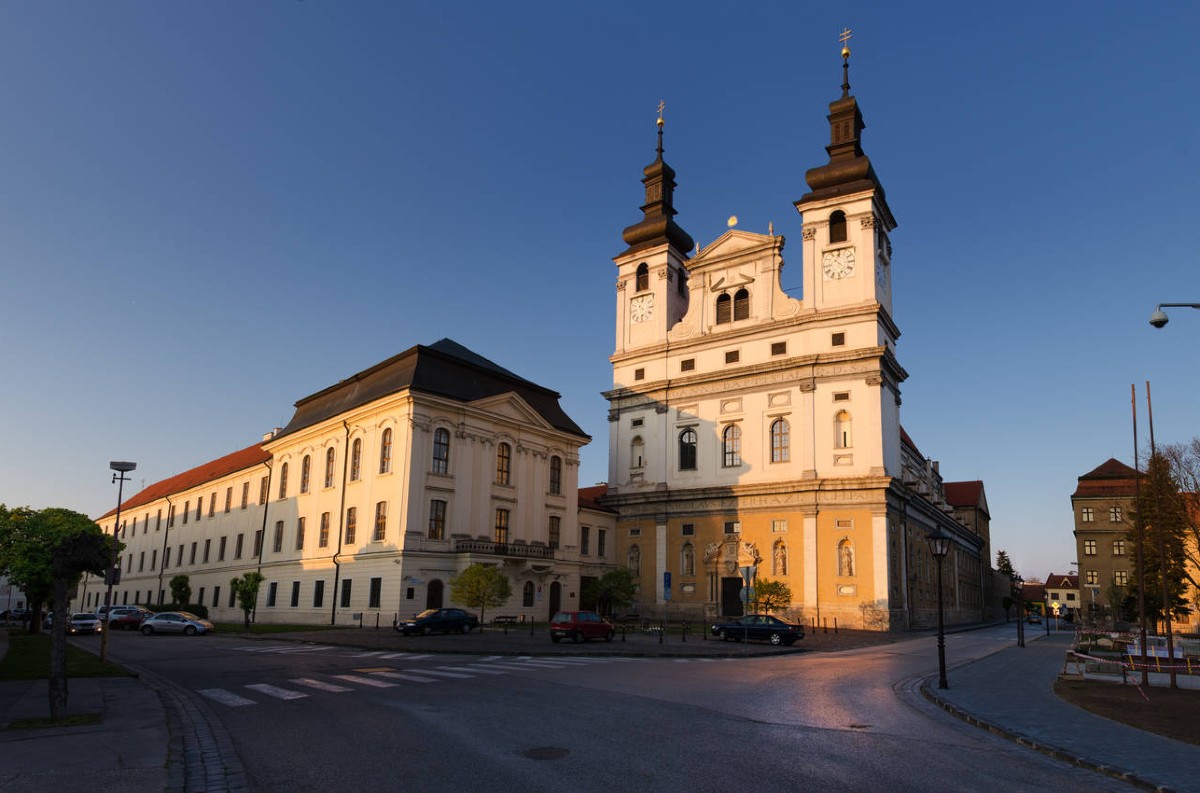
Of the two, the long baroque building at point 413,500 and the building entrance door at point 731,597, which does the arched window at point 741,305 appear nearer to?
the long baroque building at point 413,500

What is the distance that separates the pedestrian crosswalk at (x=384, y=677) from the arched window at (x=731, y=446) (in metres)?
32.4

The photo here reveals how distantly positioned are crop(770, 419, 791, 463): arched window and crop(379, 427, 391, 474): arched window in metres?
25.7

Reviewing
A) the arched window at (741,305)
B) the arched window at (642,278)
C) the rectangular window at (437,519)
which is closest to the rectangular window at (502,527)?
the rectangular window at (437,519)

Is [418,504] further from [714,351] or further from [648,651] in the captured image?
[714,351]

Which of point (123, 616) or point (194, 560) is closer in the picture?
point (123, 616)

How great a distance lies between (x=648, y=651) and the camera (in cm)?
2711

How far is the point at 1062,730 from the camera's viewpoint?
11.9 metres

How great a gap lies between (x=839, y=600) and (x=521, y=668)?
108 feet

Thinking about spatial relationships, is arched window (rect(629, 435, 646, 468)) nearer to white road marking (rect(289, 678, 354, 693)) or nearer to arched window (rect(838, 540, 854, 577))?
arched window (rect(838, 540, 854, 577))

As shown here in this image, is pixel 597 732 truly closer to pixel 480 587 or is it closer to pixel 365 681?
pixel 365 681

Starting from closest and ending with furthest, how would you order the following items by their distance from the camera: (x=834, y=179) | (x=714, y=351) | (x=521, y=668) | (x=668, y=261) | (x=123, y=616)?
(x=521, y=668) → (x=123, y=616) → (x=834, y=179) → (x=714, y=351) → (x=668, y=261)

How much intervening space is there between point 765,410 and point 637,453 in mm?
11698

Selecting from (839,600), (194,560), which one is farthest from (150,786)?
(194,560)

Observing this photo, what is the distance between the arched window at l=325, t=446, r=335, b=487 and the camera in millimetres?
49375
